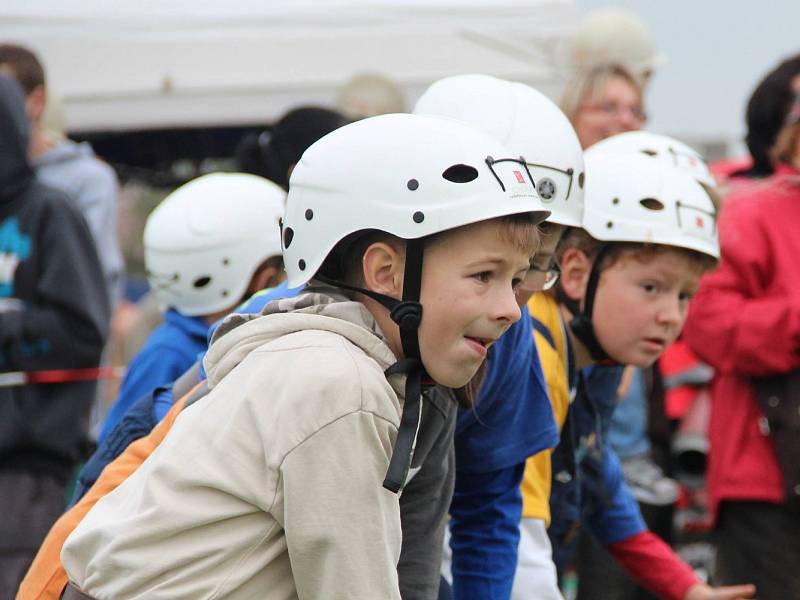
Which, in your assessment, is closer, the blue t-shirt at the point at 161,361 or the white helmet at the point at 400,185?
the white helmet at the point at 400,185

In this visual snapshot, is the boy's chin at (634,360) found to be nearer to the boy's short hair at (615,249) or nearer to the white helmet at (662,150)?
the boy's short hair at (615,249)

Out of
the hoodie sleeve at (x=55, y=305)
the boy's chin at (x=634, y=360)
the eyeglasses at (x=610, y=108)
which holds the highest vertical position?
the eyeglasses at (x=610, y=108)

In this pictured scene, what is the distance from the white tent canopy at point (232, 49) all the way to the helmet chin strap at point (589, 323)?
16.5ft

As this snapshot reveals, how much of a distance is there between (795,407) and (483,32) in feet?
15.7

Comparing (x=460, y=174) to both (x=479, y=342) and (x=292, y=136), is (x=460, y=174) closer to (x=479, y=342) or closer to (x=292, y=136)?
(x=479, y=342)

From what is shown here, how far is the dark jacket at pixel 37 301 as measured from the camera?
6090mm

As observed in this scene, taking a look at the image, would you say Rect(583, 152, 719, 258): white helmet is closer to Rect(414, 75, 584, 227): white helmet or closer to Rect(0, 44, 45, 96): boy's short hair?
Rect(414, 75, 584, 227): white helmet

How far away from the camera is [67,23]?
9.94 metres

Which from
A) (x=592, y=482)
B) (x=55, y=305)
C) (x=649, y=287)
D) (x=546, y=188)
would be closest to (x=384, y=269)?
(x=546, y=188)

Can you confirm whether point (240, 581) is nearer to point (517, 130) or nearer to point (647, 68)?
point (517, 130)

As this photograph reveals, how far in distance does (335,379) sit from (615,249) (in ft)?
6.98

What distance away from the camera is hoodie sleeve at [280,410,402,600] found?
115 inches

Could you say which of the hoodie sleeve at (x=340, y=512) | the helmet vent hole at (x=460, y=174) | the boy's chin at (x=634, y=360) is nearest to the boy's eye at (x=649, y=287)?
the boy's chin at (x=634, y=360)

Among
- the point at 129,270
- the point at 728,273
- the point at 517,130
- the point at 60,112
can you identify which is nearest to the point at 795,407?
the point at 728,273
